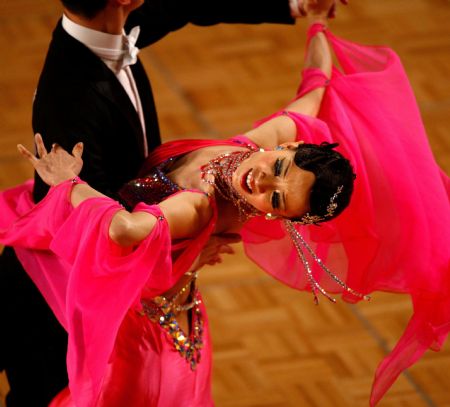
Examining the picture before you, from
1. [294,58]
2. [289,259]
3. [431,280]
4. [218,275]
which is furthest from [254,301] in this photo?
[294,58]

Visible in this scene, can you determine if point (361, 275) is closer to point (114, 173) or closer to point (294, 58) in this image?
point (114, 173)

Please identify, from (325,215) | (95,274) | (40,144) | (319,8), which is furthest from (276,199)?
(319,8)

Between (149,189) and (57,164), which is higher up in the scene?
(57,164)

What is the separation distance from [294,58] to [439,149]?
977mm

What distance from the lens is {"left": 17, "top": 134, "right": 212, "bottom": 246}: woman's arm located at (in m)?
2.48

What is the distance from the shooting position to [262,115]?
193 inches

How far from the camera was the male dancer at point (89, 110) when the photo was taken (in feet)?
8.89

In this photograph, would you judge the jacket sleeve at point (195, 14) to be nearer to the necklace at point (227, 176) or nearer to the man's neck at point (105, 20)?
the man's neck at point (105, 20)

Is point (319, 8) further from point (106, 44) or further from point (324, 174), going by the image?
point (324, 174)

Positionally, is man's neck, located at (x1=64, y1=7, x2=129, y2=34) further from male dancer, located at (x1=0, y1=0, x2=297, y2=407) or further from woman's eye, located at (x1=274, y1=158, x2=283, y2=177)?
woman's eye, located at (x1=274, y1=158, x2=283, y2=177)

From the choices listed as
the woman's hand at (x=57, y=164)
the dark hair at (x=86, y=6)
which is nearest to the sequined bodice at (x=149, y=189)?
the woman's hand at (x=57, y=164)

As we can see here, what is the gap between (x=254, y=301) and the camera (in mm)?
4059

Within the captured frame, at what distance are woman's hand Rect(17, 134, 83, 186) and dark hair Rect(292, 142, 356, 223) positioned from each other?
1.79ft

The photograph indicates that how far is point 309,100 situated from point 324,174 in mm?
524
